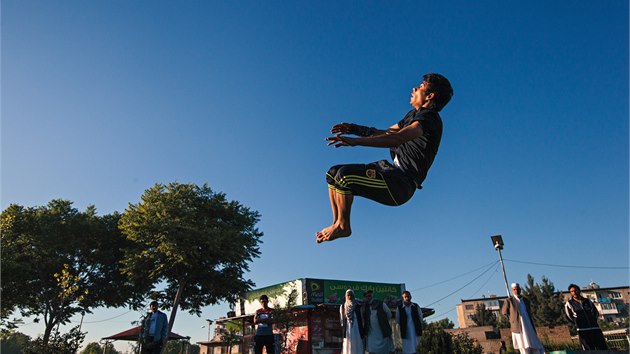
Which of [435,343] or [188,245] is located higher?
[188,245]

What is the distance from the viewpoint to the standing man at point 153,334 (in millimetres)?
10227

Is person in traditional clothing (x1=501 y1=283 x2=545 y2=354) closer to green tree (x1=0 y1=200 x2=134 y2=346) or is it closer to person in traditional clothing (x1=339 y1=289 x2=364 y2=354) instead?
person in traditional clothing (x1=339 y1=289 x2=364 y2=354)

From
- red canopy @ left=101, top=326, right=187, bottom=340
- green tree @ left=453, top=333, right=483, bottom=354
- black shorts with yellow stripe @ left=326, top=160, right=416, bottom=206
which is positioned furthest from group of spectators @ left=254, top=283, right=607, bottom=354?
red canopy @ left=101, top=326, right=187, bottom=340

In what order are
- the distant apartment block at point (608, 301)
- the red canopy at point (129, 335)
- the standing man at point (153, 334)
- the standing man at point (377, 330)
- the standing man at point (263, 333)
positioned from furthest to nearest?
the distant apartment block at point (608, 301)
the red canopy at point (129, 335)
the standing man at point (153, 334)
the standing man at point (263, 333)
the standing man at point (377, 330)

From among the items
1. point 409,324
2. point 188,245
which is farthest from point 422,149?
point 188,245

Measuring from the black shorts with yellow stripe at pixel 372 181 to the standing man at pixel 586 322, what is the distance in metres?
7.23

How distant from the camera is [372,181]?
3746mm

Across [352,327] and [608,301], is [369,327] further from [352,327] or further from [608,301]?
[608,301]

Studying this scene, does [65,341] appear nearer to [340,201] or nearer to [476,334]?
[340,201]

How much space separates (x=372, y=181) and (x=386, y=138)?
17.2 inches

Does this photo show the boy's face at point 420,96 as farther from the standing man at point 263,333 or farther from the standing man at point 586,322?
the standing man at point 586,322

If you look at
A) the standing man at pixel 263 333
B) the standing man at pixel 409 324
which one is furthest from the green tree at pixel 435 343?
the standing man at pixel 263 333

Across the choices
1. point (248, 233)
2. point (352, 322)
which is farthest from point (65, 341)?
point (248, 233)

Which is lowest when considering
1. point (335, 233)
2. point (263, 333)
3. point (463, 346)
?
point (463, 346)
